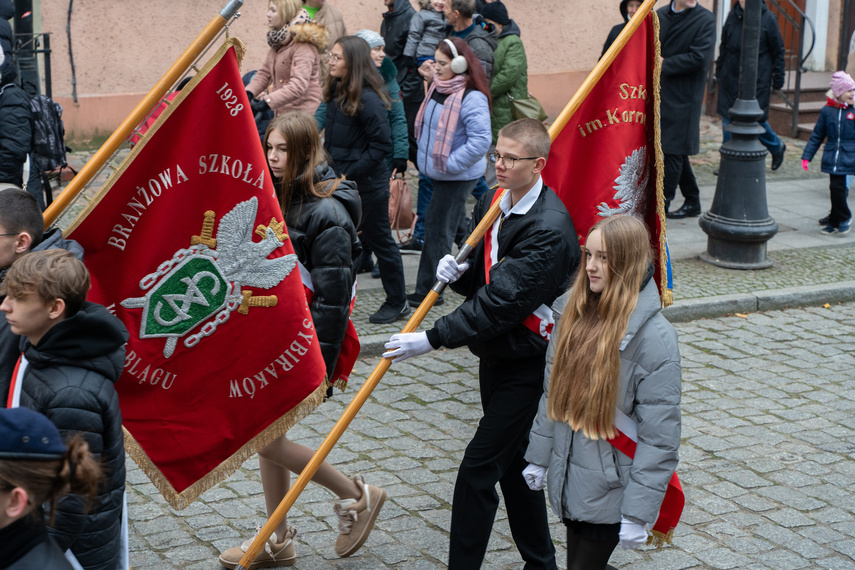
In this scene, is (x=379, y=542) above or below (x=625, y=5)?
below

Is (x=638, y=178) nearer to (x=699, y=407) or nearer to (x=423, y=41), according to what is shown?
(x=699, y=407)

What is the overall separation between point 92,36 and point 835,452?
383 inches

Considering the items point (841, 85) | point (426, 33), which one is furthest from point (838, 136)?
point (426, 33)

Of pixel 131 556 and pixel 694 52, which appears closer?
pixel 131 556

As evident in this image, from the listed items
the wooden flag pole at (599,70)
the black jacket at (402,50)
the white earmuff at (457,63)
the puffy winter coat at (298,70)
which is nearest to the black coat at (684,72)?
the black jacket at (402,50)

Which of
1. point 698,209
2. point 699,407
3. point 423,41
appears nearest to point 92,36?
point 423,41

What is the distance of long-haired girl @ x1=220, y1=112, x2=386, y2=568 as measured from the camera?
14.4ft

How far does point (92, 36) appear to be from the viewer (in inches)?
480

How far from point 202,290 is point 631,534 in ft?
6.09

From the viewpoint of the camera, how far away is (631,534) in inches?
134

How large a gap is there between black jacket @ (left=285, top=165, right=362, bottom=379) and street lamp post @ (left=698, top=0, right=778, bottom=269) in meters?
5.45

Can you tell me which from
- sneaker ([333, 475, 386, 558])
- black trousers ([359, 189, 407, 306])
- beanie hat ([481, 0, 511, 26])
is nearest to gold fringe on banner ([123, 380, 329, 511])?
sneaker ([333, 475, 386, 558])

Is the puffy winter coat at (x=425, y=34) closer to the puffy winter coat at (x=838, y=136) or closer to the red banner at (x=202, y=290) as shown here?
the puffy winter coat at (x=838, y=136)

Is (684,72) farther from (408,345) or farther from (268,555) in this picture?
(268,555)
